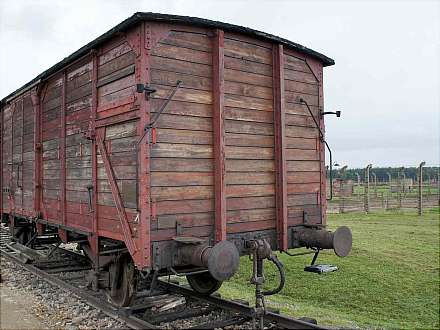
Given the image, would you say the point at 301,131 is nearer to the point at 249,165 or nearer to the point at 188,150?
the point at 249,165

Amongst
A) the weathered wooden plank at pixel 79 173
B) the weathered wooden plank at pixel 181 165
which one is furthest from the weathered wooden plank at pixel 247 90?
the weathered wooden plank at pixel 79 173

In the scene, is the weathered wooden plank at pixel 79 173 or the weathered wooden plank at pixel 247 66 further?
the weathered wooden plank at pixel 79 173

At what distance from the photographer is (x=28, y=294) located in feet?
23.3

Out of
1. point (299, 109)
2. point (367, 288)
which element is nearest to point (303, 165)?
point (299, 109)

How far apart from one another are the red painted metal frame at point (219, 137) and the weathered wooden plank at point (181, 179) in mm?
132

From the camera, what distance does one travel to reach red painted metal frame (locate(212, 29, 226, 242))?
5547 millimetres

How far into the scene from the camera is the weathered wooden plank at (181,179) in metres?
5.14

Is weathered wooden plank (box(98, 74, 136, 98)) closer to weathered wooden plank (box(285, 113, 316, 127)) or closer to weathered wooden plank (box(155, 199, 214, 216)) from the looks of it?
weathered wooden plank (box(155, 199, 214, 216))

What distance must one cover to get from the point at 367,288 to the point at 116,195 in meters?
6.46

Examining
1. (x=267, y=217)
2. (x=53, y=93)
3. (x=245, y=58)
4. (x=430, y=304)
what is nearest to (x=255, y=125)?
(x=245, y=58)

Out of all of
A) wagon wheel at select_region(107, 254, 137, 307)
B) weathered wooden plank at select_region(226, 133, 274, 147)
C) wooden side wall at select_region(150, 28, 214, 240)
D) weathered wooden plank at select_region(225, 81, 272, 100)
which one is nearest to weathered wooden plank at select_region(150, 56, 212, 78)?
wooden side wall at select_region(150, 28, 214, 240)

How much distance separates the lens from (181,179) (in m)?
5.37

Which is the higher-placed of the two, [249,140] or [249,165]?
[249,140]

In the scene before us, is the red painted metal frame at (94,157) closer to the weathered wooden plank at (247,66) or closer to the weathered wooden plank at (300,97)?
the weathered wooden plank at (247,66)
